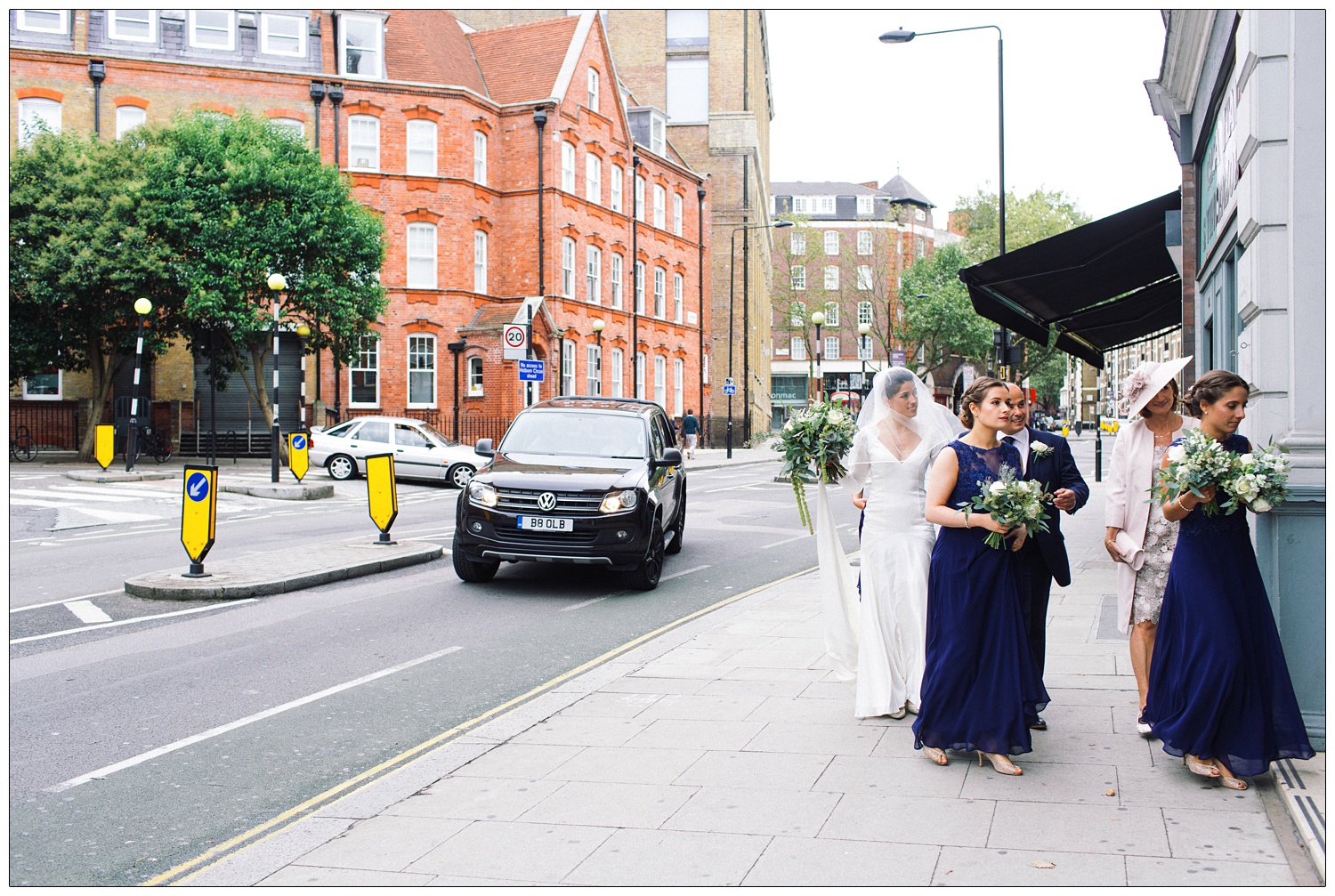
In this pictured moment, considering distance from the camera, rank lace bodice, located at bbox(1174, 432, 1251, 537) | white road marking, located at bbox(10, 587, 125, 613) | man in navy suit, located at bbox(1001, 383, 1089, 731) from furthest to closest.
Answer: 1. white road marking, located at bbox(10, 587, 125, 613)
2. man in navy suit, located at bbox(1001, 383, 1089, 731)
3. lace bodice, located at bbox(1174, 432, 1251, 537)

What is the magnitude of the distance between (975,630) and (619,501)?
5.68 m

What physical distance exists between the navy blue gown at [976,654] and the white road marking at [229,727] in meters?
3.65

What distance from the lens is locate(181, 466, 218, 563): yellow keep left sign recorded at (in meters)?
9.91

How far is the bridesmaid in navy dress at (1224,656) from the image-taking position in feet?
14.7

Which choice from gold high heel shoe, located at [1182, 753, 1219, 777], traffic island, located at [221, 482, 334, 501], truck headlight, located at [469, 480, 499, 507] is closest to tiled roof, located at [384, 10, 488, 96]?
traffic island, located at [221, 482, 334, 501]

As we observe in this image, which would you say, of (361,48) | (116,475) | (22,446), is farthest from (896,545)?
(361,48)

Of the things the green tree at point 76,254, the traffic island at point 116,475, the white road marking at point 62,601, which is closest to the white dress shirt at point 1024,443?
the white road marking at point 62,601

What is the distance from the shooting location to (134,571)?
37.3 ft

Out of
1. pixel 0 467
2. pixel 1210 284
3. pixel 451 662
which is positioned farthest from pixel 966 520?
pixel 1210 284

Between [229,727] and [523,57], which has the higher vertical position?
[523,57]

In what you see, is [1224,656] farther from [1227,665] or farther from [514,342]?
[514,342]

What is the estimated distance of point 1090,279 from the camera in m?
12.3

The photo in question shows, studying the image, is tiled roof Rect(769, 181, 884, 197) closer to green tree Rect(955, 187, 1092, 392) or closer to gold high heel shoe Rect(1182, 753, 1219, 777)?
green tree Rect(955, 187, 1092, 392)

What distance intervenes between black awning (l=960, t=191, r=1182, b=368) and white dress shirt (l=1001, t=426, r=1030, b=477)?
15.4 ft
